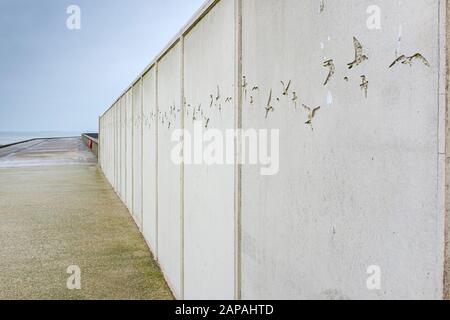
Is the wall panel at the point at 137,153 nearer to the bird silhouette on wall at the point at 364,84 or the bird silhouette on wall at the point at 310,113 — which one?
the bird silhouette on wall at the point at 310,113

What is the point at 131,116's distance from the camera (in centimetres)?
933

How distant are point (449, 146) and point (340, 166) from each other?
498 mm

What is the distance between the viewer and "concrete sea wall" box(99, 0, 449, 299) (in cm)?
127

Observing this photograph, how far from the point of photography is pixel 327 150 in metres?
1.73

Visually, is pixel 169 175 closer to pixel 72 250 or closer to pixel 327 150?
pixel 72 250

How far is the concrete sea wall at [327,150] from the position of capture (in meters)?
1.27

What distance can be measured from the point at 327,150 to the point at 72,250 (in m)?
5.56

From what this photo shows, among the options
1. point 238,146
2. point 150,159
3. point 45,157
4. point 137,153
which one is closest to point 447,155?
point 238,146

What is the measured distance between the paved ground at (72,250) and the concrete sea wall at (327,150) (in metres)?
1.79

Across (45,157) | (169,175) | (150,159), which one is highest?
(150,159)

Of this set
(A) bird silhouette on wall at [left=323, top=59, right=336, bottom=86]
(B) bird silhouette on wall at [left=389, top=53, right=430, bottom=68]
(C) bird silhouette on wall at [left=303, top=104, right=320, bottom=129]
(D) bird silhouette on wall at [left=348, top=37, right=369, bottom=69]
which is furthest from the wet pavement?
(B) bird silhouette on wall at [left=389, top=53, right=430, bottom=68]

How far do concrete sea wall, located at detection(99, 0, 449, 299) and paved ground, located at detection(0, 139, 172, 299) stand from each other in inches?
70.4

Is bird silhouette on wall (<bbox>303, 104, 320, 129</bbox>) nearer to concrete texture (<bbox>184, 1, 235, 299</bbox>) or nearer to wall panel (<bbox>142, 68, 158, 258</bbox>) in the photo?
concrete texture (<bbox>184, 1, 235, 299</bbox>)

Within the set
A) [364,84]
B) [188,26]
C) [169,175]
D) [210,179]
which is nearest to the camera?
[364,84]
